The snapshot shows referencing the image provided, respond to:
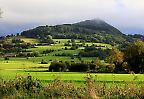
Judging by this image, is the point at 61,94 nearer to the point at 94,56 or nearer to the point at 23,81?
the point at 23,81

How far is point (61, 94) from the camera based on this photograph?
19.6 m

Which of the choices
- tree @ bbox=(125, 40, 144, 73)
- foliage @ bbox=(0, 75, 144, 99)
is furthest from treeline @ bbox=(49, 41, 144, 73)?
foliage @ bbox=(0, 75, 144, 99)

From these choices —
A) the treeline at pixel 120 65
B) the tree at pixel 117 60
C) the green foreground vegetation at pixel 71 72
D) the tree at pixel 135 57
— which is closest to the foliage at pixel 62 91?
the green foreground vegetation at pixel 71 72

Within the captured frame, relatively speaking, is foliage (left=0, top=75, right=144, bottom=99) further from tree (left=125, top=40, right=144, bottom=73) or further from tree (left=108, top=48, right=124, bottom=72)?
tree (left=108, top=48, right=124, bottom=72)

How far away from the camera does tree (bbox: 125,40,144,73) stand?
94.8m

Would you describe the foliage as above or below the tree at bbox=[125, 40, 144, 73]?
above

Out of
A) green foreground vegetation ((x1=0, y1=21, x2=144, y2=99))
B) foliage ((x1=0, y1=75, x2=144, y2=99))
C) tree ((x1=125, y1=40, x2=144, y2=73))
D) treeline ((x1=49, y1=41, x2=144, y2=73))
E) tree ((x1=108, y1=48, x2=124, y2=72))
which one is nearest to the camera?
foliage ((x1=0, y1=75, x2=144, y2=99))

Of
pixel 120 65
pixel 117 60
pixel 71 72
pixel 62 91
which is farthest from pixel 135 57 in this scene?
pixel 62 91

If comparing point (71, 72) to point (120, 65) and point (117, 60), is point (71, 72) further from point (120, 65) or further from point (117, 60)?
point (117, 60)

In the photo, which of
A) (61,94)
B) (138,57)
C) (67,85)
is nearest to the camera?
(61,94)

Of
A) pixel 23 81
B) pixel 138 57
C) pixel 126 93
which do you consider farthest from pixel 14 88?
pixel 138 57

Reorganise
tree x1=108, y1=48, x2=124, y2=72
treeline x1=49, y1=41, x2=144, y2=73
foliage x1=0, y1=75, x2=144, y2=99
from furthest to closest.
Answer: tree x1=108, y1=48, x2=124, y2=72, treeline x1=49, y1=41, x2=144, y2=73, foliage x1=0, y1=75, x2=144, y2=99

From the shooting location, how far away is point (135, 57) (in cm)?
9650

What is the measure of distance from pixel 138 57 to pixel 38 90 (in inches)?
3046
